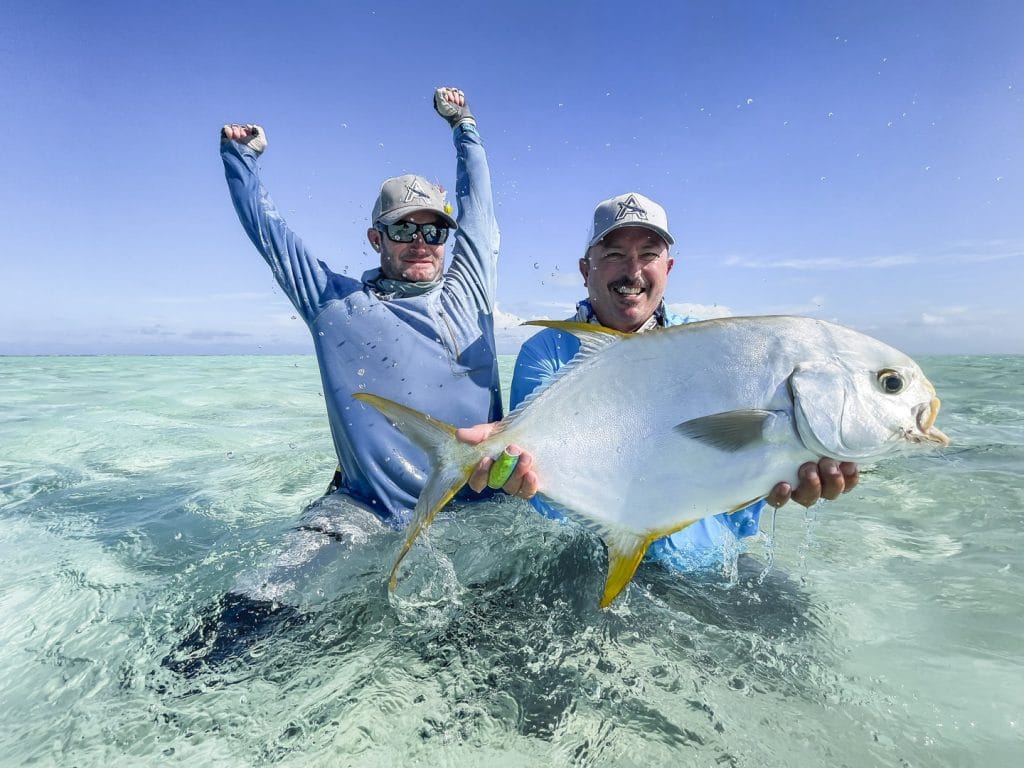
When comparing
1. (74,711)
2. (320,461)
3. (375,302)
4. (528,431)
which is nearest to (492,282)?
(375,302)

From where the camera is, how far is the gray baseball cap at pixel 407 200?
9.83 feet

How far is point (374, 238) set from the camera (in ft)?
10.7

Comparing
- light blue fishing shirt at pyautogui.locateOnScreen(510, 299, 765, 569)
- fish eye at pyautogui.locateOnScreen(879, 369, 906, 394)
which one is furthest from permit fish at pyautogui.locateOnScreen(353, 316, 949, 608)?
light blue fishing shirt at pyautogui.locateOnScreen(510, 299, 765, 569)

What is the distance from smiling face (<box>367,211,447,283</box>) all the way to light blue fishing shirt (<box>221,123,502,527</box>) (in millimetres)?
107

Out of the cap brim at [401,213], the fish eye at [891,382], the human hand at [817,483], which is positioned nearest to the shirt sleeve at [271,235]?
the cap brim at [401,213]

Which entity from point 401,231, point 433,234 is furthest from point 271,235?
point 433,234

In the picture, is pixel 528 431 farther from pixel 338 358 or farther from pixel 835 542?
pixel 835 542

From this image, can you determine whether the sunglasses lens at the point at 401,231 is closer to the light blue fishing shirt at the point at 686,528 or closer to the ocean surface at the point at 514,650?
the light blue fishing shirt at the point at 686,528

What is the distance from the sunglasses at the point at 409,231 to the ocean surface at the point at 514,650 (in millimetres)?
1493

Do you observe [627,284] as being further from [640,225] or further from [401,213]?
[401,213]

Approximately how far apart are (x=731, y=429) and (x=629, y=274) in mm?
1204

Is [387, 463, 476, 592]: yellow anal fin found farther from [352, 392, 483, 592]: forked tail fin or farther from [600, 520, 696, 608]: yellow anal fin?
[600, 520, 696, 608]: yellow anal fin

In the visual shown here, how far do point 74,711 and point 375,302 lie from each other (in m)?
2.01

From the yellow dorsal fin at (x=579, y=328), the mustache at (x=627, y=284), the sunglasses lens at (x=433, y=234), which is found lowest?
the yellow dorsal fin at (x=579, y=328)
